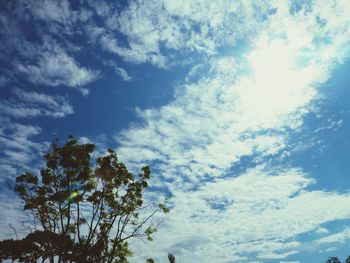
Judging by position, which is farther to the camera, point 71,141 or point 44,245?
point 44,245

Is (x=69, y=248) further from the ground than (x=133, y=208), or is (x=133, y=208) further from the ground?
(x=133, y=208)

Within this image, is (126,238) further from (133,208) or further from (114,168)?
(114,168)

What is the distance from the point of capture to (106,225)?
79.3ft

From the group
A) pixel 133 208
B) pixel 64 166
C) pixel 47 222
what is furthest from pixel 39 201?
pixel 133 208

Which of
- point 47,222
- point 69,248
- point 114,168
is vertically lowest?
point 69,248

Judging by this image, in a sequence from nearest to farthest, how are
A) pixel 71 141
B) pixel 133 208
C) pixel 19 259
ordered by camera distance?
pixel 71 141 → pixel 133 208 → pixel 19 259

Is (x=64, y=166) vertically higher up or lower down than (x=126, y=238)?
higher up

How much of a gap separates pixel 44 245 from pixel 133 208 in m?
8.59

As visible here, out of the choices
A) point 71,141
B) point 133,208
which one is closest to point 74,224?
point 133,208

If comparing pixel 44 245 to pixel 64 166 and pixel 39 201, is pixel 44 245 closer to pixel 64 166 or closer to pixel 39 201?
pixel 39 201

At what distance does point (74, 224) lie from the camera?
24375mm

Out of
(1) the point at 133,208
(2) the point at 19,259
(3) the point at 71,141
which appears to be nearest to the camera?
(3) the point at 71,141

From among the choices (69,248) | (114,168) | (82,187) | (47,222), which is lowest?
(69,248)

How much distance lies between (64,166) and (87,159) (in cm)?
179
